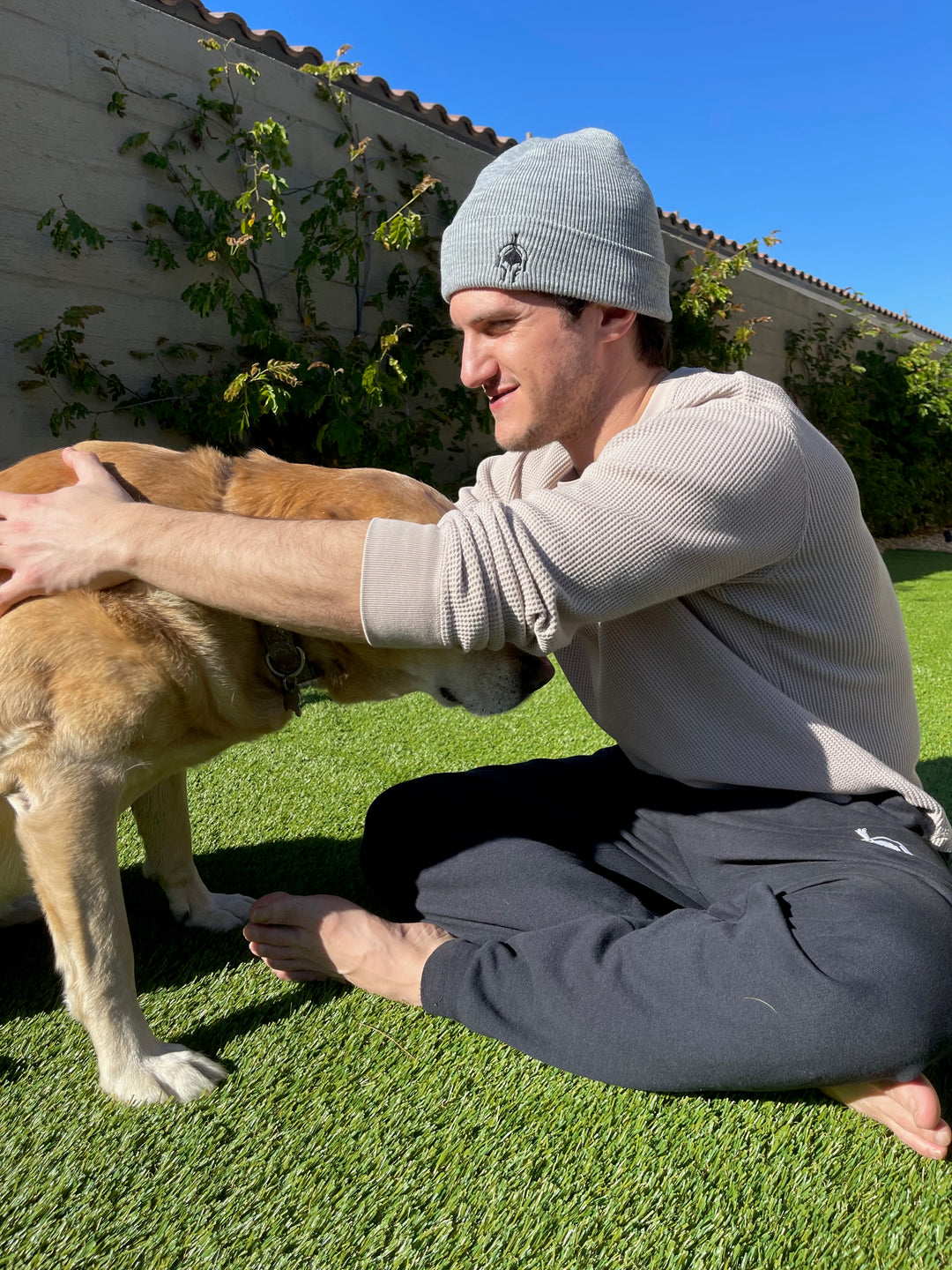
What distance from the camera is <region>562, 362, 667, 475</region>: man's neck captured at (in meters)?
1.80

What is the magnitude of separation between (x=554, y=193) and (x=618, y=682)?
97 cm

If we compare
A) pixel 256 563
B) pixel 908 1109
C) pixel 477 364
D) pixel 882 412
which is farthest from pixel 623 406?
pixel 882 412

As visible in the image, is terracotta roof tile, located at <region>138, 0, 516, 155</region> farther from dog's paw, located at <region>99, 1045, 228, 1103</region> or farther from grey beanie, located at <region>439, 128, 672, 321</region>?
dog's paw, located at <region>99, 1045, 228, 1103</region>

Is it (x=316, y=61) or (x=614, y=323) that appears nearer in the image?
(x=614, y=323)

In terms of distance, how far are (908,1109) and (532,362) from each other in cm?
143

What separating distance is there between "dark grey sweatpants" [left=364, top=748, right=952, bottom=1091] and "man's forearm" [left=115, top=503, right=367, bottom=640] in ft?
2.23

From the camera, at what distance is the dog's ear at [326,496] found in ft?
5.69

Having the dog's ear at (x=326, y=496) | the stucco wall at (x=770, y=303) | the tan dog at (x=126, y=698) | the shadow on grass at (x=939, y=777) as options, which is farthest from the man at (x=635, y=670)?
the stucco wall at (x=770, y=303)

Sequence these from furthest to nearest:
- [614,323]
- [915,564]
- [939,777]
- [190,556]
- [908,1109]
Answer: [915,564] < [939,777] < [614,323] < [190,556] < [908,1109]

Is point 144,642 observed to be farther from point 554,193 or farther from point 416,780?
point 554,193

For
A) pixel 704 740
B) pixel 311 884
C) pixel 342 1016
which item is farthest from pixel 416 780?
pixel 704 740

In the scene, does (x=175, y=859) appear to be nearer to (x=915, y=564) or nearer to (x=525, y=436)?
(x=525, y=436)

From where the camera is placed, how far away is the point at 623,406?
181 centimetres

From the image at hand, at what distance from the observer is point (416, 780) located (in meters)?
2.23
